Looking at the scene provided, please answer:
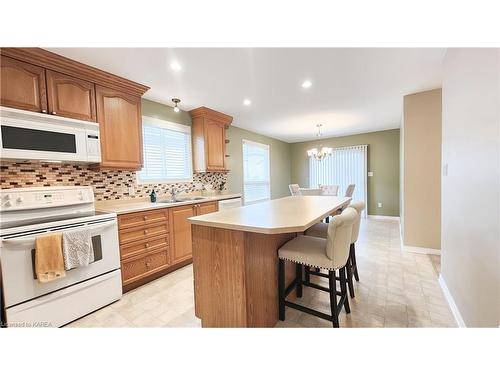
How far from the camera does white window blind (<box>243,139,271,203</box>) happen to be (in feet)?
16.2

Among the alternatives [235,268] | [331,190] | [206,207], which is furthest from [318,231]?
[331,190]

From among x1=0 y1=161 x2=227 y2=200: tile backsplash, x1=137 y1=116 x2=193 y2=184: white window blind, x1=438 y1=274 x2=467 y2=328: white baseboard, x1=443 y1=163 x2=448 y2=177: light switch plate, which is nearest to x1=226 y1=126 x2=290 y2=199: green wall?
x1=137 y1=116 x2=193 y2=184: white window blind

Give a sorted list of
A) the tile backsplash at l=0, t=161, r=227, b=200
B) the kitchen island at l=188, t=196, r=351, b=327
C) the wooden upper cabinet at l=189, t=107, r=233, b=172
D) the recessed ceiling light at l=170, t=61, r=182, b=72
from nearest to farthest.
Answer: the kitchen island at l=188, t=196, r=351, b=327, the tile backsplash at l=0, t=161, r=227, b=200, the recessed ceiling light at l=170, t=61, r=182, b=72, the wooden upper cabinet at l=189, t=107, r=233, b=172

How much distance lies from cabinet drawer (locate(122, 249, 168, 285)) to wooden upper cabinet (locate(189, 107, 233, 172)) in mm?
1562

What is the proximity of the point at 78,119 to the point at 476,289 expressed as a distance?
342cm

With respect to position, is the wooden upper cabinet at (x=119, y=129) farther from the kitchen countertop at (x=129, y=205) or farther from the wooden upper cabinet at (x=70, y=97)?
the kitchen countertop at (x=129, y=205)

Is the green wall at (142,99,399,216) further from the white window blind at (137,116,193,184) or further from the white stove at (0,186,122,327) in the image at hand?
the white stove at (0,186,122,327)

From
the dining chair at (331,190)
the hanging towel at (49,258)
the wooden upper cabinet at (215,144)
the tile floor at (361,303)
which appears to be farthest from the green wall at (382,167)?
the hanging towel at (49,258)

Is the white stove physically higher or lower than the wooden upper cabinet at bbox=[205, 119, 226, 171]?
lower

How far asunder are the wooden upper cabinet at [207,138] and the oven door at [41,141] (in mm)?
1668

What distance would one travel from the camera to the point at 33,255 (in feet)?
4.83

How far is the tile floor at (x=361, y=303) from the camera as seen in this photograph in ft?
5.21
